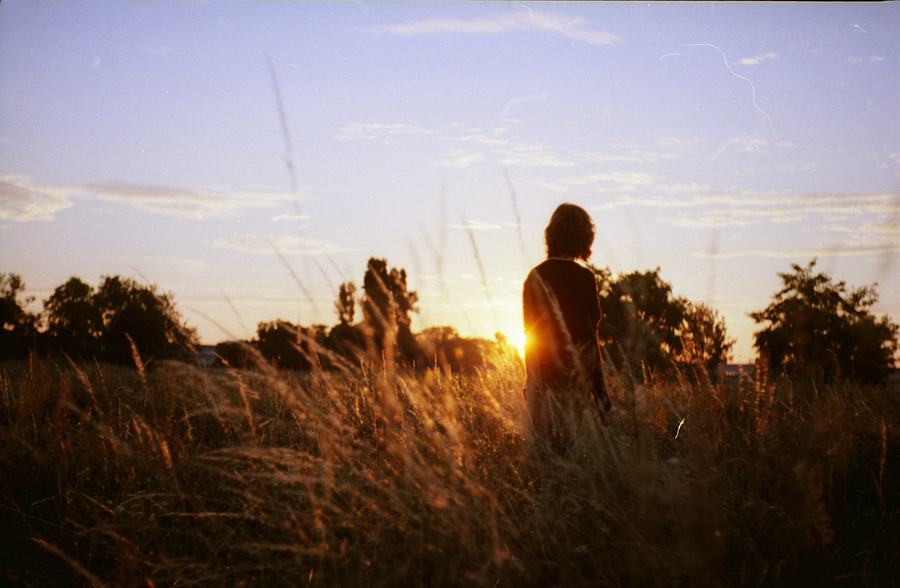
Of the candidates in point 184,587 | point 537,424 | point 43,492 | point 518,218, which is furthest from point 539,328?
point 43,492

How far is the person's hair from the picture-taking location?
3.49 meters

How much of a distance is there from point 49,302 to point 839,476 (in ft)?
157

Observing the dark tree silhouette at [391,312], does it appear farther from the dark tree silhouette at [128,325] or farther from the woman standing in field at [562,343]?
the dark tree silhouette at [128,325]

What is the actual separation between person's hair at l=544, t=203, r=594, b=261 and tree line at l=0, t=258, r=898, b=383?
0.76 meters

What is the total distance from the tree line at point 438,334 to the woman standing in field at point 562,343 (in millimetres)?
504

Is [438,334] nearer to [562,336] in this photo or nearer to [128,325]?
[562,336]

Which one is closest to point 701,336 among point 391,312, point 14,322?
point 391,312

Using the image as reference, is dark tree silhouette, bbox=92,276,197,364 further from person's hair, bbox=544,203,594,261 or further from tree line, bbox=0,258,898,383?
person's hair, bbox=544,203,594,261

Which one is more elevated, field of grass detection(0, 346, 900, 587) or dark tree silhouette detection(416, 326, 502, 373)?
dark tree silhouette detection(416, 326, 502, 373)

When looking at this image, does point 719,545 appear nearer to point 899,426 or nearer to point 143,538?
point 143,538

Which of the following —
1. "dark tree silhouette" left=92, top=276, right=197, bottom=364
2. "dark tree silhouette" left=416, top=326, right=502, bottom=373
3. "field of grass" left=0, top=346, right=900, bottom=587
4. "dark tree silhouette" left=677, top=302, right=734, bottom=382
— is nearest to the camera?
"field of grass" left=0, top=346, right=900, bottom=587

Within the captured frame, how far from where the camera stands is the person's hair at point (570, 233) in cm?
349

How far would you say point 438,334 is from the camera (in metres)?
4.26

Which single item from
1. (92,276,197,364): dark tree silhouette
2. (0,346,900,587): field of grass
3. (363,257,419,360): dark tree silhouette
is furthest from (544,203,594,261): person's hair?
(92,276,197,364): dark tree silhouette
